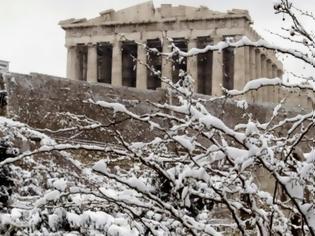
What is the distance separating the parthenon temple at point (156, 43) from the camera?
1807 inches

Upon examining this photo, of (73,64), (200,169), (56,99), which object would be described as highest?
(200,169)

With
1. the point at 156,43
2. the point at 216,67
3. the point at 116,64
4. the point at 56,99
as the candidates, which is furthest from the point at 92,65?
the point at 56,99

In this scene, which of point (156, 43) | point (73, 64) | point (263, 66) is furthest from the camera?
point (263, 66)

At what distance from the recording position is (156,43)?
4769cm

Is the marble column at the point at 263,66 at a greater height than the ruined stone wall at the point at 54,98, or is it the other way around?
the ruined stone wall at the point at 54,98

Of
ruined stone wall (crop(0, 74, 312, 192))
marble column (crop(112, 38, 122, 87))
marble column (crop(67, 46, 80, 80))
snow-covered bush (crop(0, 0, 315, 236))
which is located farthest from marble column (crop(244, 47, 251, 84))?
snow-covered bush (crop(0, 0, 315, 236))

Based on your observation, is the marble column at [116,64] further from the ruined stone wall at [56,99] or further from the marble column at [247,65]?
the ruined stone wall at [56,99]

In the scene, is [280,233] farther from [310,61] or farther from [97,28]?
[97,28]

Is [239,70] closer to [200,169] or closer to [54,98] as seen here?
[54,98]

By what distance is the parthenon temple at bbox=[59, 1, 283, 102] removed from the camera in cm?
4591

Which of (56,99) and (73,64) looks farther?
(73,64)

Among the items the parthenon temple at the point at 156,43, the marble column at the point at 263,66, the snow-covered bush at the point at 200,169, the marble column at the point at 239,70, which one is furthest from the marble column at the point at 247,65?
the snow-covered bush at the point at 200,169

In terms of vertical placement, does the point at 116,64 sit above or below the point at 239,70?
below

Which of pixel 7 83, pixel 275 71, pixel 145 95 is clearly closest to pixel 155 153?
pixel 7 83
